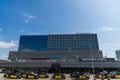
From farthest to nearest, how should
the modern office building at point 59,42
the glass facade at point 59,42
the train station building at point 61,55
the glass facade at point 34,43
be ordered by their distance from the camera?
the glass facade at point 34,43 → the glass facade at point 59,42 → the modern office building at point 59,42 → the train station building at point 61,55

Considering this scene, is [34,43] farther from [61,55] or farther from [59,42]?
[61,55]

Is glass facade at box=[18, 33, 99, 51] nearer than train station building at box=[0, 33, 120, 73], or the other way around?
train station building at box=[0, 33, 120, 73]

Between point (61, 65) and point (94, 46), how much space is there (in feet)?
146

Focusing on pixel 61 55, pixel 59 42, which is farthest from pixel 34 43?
pixel 61 55

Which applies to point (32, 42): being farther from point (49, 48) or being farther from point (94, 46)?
point (94, 46)

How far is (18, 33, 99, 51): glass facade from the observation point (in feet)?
317

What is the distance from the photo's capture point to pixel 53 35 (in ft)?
331

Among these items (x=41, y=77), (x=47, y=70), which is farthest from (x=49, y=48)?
(x=41, y=77)

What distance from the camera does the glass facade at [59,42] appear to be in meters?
96.5

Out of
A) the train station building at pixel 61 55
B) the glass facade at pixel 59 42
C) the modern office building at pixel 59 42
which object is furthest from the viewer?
the glass facade at pixel 59 42

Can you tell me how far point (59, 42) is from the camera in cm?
9919

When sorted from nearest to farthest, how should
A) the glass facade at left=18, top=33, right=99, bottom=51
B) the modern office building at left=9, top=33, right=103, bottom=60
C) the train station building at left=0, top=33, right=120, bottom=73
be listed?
the train station building at left=0, top=33, right=120, bottom=73, the modern office building at left=9, top=33, right=103, bottom=60, the glass facade at left=18, top=33, right=99, bottom=51

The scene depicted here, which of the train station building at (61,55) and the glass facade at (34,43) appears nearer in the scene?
the train station building at (61,55)

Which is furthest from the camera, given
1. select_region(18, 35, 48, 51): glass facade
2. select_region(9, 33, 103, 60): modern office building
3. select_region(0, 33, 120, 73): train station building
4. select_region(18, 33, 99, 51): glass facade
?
select_region(18, 35, 48, 51): glass facade
